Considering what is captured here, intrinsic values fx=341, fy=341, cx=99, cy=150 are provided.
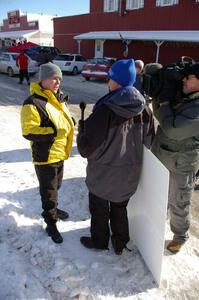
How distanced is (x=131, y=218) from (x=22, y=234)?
114 centimetres

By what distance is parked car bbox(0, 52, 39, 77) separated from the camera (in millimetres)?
18256

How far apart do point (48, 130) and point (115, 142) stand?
2.37 ft

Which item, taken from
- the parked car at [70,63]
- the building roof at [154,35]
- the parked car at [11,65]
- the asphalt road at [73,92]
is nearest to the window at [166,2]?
the building roof at [154,35]

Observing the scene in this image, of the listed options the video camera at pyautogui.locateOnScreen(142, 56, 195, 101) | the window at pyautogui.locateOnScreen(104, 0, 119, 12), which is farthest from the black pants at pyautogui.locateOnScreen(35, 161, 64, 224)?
the window at pyautogui.locateOnScreen(104, 0, 119, 12)

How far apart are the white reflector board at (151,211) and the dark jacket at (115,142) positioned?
0.13 meters

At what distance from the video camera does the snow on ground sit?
159 centimetres

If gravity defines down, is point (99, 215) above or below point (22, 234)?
above

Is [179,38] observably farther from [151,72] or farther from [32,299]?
[32,299]

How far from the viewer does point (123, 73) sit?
2.72 metres

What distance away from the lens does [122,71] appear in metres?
2.72

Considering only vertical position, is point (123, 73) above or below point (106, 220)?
above

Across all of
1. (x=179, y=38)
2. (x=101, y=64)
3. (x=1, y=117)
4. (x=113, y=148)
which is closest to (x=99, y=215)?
(x=113, y=148)

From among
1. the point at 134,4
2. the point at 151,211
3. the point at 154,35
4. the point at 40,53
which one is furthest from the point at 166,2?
the point at 151,211

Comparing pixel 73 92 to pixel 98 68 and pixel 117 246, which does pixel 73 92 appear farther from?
pixel 117 246
